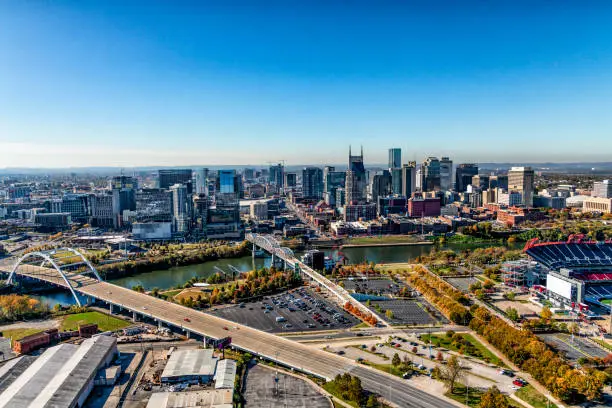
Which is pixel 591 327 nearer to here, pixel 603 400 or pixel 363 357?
pixel 603 400

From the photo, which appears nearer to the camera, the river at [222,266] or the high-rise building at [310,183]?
the river at [222,266]

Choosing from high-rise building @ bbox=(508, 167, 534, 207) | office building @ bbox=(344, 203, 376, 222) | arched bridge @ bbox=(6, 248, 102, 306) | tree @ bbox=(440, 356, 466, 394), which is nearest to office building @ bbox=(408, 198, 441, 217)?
office building @ bbox=(344, 203, 376, 222)

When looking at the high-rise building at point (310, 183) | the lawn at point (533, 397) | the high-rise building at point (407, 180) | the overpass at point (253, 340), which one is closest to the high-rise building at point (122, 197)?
the overpass at point (253, 340)

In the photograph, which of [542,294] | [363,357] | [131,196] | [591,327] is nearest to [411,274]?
[542,294]

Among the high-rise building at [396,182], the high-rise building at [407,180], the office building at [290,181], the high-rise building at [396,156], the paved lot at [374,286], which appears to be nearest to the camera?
the paved lot at [374,286]

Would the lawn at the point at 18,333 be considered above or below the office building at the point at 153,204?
below

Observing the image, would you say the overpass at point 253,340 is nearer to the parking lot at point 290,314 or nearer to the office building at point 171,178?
the parking lot at point 290,314

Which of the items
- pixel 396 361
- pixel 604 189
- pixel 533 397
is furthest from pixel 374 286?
pixel 604 189
